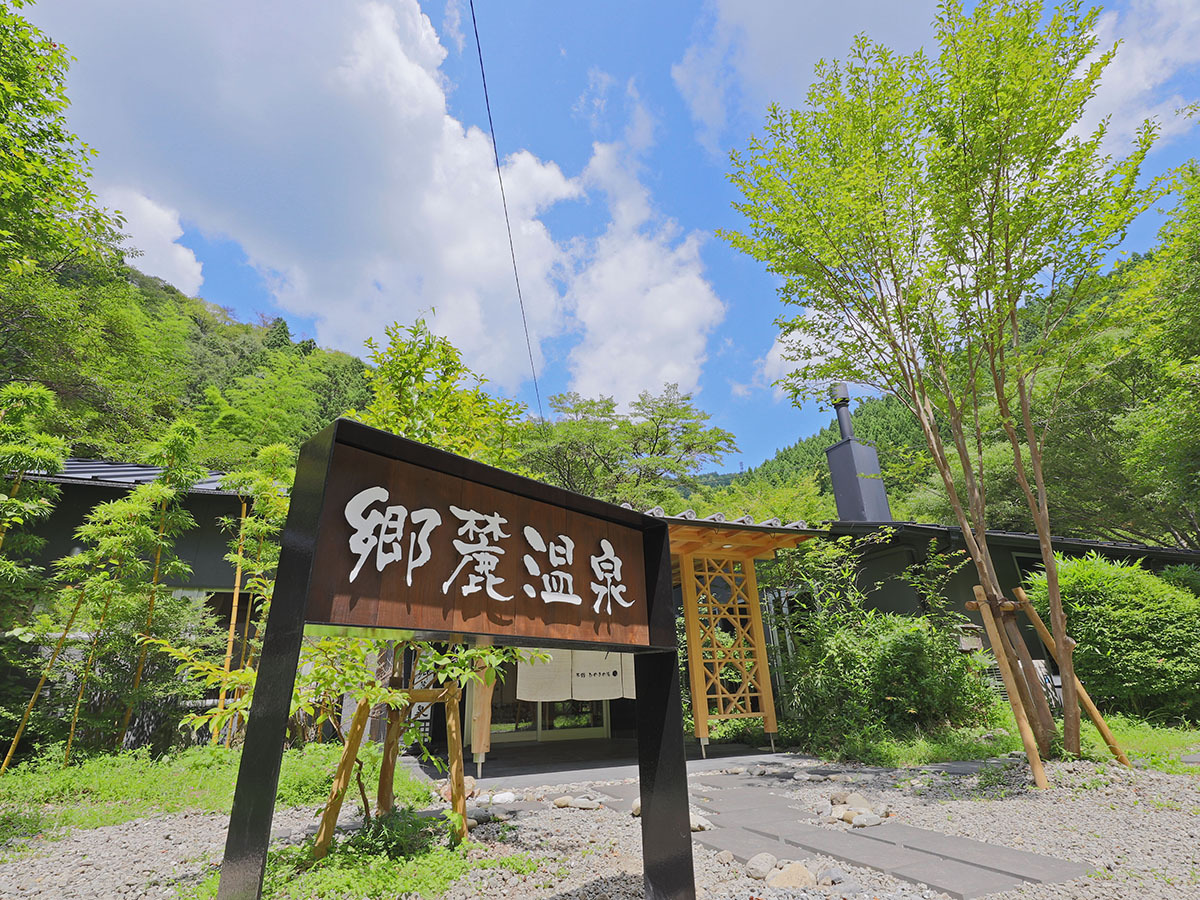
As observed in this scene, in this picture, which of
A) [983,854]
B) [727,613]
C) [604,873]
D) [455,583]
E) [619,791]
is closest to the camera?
[455,583]

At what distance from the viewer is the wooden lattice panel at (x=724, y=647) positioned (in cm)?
764

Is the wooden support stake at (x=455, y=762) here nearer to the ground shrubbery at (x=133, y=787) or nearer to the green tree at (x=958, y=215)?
the ground shrubbery at (x=133, y=787)

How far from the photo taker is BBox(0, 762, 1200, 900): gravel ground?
116 inches

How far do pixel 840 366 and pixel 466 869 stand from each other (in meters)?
6.19

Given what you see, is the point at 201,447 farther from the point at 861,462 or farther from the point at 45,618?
the point at 861,462

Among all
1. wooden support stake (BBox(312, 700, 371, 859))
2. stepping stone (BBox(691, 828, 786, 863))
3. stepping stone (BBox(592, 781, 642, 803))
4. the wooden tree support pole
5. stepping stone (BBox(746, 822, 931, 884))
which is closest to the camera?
wooden support stake (BBox(312, 700, 371, 859))

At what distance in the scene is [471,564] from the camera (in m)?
2.07

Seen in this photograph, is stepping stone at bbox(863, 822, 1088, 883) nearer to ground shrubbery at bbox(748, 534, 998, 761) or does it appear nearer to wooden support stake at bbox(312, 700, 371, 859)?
ground shrubbery at bbox(748, 534, 998, 761)

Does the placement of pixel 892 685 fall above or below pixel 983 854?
above

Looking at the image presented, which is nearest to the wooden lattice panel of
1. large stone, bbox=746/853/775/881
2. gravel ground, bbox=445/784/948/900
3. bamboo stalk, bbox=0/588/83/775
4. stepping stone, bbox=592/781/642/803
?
stepping stone, bbox=592/781/642/803

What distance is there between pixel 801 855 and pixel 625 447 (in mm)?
12990

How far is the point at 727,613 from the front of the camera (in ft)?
26.9

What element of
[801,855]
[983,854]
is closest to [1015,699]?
[983,854]

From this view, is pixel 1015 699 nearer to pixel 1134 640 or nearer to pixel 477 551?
pixel 1134 640
